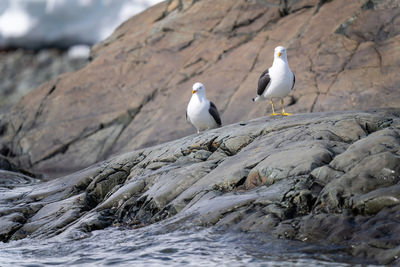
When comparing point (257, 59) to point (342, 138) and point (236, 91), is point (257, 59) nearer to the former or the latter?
point (236, 91)

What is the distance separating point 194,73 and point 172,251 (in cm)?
1188

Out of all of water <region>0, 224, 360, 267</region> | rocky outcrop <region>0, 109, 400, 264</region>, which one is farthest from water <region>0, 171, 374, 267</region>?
rocky outcrop <region>0, 109, 400, 264</region>

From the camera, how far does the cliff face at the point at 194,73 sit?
44.4 feet

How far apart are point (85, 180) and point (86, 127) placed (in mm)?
8320

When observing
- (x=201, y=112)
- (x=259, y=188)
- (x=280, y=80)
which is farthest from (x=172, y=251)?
(x=280, y=80)

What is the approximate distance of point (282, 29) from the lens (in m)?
15.5

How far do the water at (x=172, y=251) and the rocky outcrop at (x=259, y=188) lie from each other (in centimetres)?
17

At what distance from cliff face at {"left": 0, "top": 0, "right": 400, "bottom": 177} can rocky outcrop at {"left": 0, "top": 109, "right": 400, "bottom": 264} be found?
19.6 ft

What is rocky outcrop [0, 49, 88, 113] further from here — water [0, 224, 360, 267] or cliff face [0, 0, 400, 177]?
water [0, 224, 360, 267]

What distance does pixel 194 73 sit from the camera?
53.0 feet

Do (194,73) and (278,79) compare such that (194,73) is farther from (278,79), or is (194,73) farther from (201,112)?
(278,79)

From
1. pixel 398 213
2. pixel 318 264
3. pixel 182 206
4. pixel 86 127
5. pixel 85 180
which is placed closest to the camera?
pixel 318 264

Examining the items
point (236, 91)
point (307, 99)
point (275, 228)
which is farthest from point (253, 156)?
point (236, 91)

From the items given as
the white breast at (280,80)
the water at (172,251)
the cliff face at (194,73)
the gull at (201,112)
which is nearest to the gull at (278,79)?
the white breast at (280,80)
